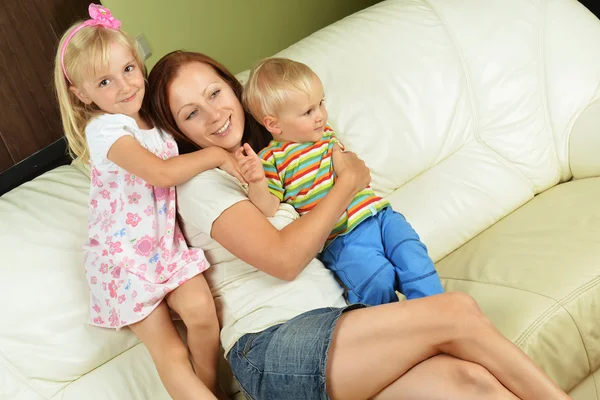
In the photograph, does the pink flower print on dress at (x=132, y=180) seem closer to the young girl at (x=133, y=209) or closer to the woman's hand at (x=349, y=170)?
the young girl at (x=133, y=209)

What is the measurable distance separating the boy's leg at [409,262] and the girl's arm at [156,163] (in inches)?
19.7

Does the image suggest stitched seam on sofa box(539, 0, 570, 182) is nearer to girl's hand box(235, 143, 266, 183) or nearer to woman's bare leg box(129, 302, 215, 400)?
girl's hand box(235, 143, 266, 183)

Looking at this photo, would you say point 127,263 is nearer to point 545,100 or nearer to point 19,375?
point 19,375

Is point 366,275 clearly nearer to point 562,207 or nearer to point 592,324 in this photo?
point 592,324

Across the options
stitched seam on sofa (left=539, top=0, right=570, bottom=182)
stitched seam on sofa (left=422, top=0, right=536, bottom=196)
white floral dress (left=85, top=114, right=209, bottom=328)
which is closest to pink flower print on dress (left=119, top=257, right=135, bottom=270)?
white floral dress (left=85, top=114, right=209, bottom=328)

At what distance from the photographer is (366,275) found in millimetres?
1662

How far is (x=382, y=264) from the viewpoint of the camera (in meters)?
1.67

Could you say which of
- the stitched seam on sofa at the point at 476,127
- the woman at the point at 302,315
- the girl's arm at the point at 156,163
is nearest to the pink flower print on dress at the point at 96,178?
the girl's arm at the point at 156,163

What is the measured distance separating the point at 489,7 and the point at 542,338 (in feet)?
3.99

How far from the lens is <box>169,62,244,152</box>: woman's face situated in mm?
1655

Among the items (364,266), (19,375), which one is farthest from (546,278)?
(19,375)

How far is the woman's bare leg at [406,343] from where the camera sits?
4.59 ft

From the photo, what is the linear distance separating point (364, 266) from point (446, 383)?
0.38m

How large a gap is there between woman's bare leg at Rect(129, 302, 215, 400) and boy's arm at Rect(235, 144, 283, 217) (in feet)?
1.21
